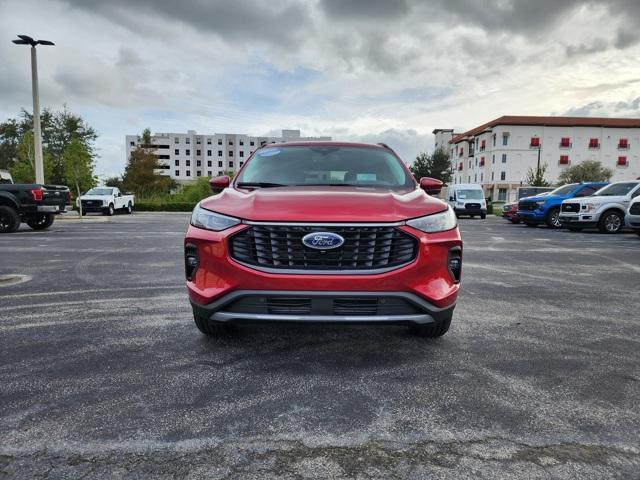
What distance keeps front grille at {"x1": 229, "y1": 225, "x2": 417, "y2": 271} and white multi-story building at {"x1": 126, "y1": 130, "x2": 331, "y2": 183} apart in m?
115

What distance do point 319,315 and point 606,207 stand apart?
49.7 feet

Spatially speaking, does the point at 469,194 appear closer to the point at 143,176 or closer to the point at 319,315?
the point at 319,315

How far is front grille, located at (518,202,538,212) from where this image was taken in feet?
60.0

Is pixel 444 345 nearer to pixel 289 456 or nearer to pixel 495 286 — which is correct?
pixel 289 456

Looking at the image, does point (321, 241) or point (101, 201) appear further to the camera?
point (101, 201)

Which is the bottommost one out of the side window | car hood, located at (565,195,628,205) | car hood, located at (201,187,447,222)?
car hood, located at (201,187,447,222)

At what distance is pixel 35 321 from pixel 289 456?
3.27 metres

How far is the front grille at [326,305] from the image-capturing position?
283cm

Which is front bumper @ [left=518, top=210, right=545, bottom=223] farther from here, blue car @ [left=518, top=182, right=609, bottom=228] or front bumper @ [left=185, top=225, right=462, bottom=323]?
front bumper @ [left=185, top=225, right=462, bottom=323]

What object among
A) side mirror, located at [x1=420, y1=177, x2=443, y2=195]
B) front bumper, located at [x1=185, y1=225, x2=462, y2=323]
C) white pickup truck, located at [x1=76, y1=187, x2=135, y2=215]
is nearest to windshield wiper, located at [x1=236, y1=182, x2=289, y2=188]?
front bumper, located at [x1=185, y1=225, x2=462, y2=323]

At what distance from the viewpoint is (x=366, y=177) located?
410 centimetres

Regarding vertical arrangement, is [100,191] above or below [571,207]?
above

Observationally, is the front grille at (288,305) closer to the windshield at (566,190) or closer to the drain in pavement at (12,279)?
the drain in pavement at (12,279)

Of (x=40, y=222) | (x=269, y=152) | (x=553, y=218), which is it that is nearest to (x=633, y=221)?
(x=553, y=218)
